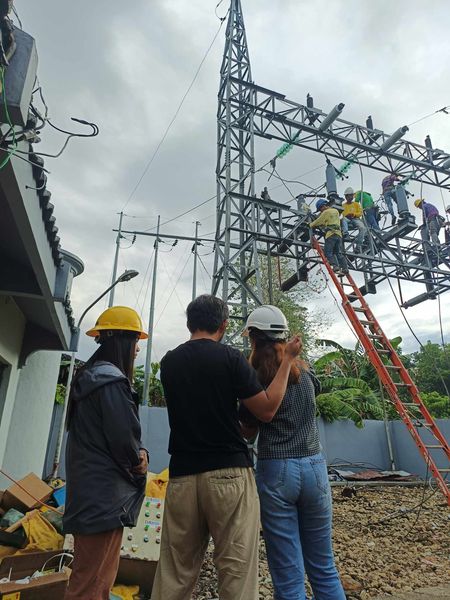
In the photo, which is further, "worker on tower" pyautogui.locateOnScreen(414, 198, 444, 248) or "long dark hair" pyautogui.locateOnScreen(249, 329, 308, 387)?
"worker on tower" pyautogui.locateOnScreen(414, 198, 444, 248)

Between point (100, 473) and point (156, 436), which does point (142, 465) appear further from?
point (156, 436)

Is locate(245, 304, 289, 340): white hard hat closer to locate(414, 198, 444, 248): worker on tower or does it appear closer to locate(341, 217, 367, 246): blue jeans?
locate(341, 217, 367, 246): blue jeans

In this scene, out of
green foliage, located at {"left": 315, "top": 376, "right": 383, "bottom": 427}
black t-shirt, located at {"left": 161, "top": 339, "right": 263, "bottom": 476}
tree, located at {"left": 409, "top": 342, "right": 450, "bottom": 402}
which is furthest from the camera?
tree, located at {"left": 409, "top": 342, "right": 450, "bottom": 402}

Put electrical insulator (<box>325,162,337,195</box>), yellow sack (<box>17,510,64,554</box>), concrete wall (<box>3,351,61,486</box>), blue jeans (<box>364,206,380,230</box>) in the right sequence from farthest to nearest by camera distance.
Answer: blue jeans (<box>364,206,380,230</box>), electrical insulator (<box>325,162,337,195</box>), concrete wall (<box>3,351,61,486</box>), yellow sack (<box>17,510,64,554</box>)

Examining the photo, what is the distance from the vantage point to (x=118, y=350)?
218 centimetres

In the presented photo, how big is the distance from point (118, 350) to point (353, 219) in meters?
8.54

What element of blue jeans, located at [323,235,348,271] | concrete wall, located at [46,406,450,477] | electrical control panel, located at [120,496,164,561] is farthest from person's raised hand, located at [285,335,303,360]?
concrete wall, located at [46,406,450,477]

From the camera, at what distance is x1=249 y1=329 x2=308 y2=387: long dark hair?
6.98 ft

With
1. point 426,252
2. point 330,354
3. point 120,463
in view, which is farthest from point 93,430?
point 330,354

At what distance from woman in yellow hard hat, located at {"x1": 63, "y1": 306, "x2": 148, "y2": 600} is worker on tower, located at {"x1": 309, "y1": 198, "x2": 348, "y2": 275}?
7.23 m

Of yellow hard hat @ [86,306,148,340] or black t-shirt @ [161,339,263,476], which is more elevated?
yellow hard hat @ [86,306,148,340]

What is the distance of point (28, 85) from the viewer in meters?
1.71

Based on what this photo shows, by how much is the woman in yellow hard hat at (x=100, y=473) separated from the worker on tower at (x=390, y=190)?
9.65m

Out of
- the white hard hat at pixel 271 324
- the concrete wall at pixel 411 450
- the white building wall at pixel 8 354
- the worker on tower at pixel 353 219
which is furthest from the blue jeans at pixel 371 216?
the white hard hat at pixel 271 324
